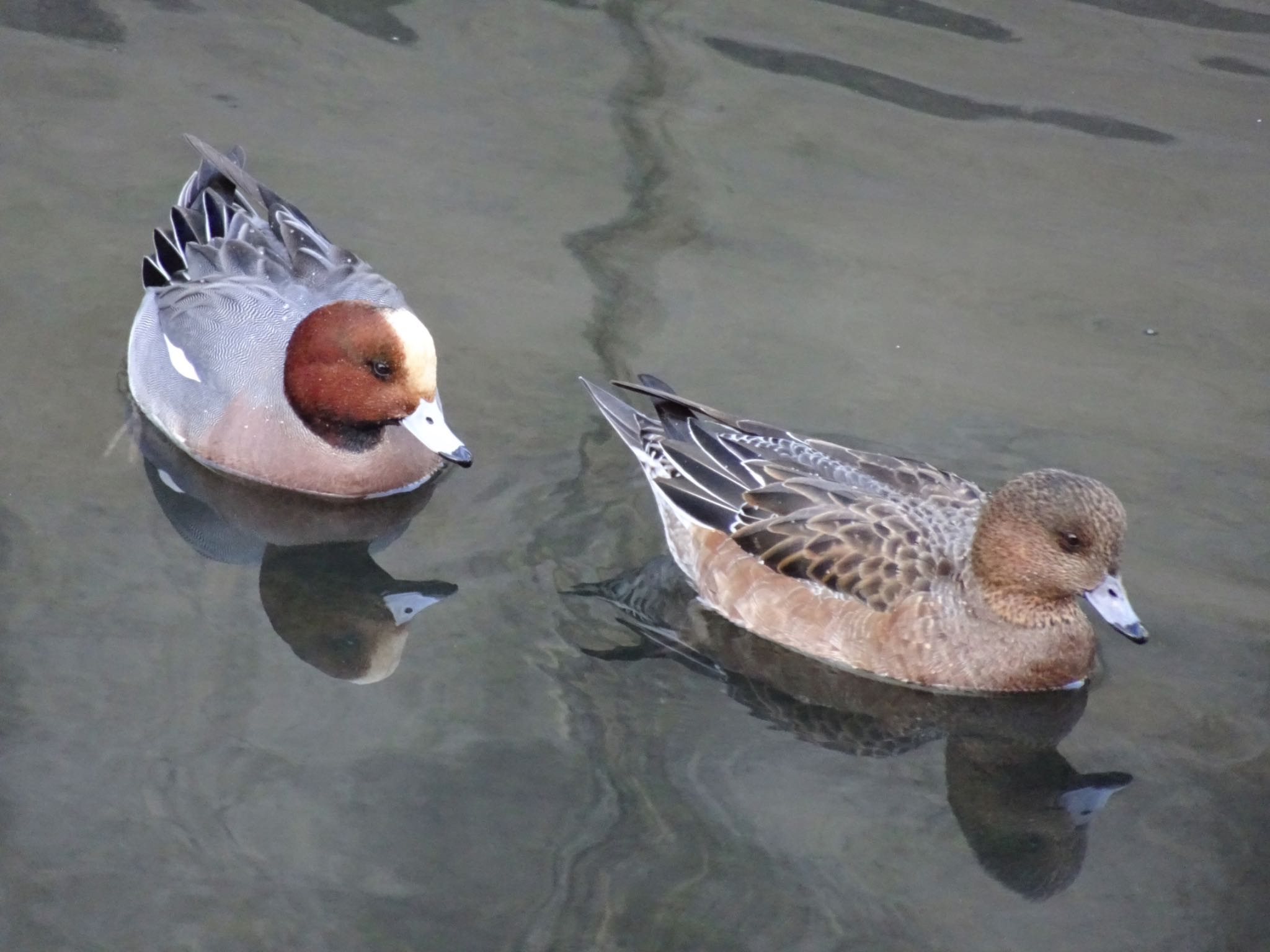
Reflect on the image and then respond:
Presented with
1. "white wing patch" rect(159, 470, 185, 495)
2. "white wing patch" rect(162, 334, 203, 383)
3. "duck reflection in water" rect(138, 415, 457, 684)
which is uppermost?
"white wing patch" rect(162, 334, 203, 383)

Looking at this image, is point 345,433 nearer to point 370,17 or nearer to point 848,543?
point 848,543

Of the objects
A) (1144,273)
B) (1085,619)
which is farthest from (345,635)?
(1144,273)

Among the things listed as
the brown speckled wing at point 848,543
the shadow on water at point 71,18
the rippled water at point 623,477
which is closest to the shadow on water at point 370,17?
the rippled water at point 623,477

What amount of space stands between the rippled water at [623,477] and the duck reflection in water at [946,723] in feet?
→ 0.05

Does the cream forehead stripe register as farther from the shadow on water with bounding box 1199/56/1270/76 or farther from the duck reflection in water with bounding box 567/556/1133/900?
the shadow on water with bounding box 1199/56/1270/76

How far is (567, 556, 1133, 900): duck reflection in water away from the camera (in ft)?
13.6

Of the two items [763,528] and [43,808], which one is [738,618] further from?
[43,808]

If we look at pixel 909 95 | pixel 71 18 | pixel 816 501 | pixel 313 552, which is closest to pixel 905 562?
pixel 816 501

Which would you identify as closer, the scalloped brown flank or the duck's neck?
the scalloped brown flank

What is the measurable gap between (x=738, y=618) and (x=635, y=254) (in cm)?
203

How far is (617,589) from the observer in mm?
4867

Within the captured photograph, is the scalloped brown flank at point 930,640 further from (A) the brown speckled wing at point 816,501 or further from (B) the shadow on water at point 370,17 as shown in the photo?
(B) the shadow on water at point 370,17

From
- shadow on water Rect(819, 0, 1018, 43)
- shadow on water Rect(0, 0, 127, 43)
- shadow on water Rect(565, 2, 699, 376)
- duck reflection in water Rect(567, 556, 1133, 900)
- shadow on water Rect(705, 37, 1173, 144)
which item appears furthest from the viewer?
shadow on water Rect(819, 0, 1018, 43)

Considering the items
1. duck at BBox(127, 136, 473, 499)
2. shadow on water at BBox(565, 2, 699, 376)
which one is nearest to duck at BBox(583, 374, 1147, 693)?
duck at BBox(127, 136, 473, 499)
